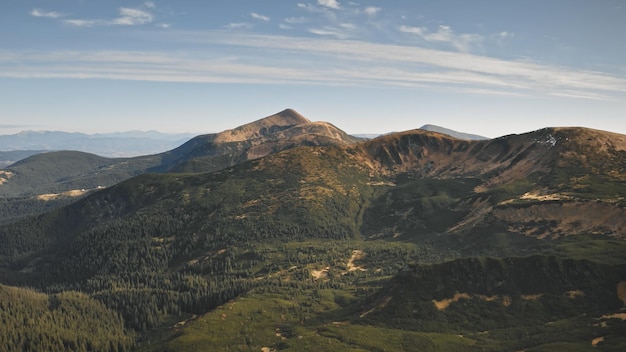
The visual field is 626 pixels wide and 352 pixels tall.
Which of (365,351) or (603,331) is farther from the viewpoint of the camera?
(365,351)

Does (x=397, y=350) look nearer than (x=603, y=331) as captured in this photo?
No

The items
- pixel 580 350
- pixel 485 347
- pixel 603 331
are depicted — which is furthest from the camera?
pixel 485 347

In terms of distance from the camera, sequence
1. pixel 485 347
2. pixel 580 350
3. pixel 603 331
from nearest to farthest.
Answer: pixel 580 350
pixel 603 331
pixel 485 347

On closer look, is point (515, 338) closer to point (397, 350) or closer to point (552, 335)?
point (552, 335)

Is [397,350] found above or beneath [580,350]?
beneath

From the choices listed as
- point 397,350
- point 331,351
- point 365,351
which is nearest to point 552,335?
point 397,350

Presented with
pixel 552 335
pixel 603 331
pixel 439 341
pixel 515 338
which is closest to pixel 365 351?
pixel 439 341

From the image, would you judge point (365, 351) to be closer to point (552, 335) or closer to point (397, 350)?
point (397, 350)

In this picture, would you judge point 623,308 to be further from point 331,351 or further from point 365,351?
point 331,351

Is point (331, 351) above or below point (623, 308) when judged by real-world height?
below
